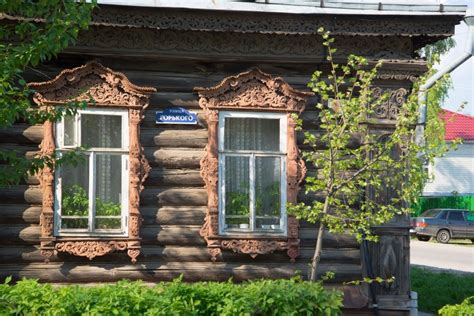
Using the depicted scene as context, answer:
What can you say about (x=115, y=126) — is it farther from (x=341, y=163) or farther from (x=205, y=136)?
(x=341, y=163)

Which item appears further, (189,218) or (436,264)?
(436,264)

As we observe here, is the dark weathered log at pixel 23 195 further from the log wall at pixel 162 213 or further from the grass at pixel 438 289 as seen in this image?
the grass at pixel 438 289

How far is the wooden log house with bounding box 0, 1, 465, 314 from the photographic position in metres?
10.1

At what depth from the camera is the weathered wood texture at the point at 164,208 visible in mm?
10117

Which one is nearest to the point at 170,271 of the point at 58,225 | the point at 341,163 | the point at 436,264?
the point at 58,225

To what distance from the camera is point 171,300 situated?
25.1 feet

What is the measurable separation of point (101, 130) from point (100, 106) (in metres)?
0.27

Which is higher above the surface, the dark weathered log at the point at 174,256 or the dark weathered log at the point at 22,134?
the dark weathered log at the point at 22,134

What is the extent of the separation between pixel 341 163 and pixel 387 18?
7.01ft

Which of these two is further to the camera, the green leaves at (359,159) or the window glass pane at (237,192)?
the window glass pane at (237,192)

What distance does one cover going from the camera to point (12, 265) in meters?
10.1

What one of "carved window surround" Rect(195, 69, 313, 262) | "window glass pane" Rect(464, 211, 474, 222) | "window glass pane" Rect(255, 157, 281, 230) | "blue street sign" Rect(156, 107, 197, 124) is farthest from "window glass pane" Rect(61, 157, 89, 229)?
"window glass pane" Rect(464, 211, 474, 222)

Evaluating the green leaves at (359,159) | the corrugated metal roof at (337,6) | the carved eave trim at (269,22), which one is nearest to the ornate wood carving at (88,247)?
the green leaves at (359,159)

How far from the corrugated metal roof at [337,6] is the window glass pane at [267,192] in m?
1.71
